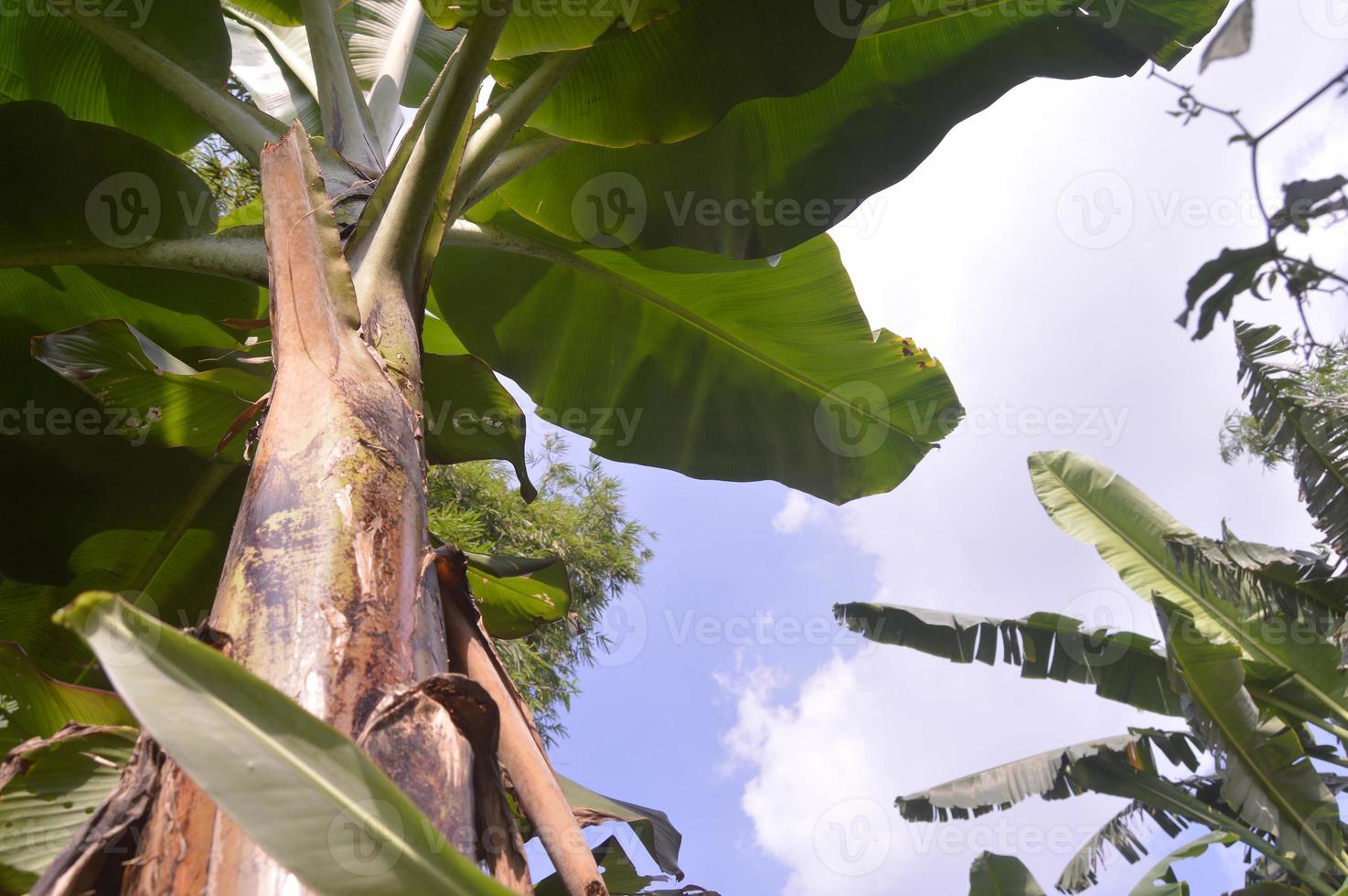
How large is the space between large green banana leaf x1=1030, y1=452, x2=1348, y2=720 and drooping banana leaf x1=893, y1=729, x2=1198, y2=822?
36.6 inches

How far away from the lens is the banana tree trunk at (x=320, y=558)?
645 mm

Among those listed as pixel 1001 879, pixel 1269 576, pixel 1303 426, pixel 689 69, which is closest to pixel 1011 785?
pixel 1001 879

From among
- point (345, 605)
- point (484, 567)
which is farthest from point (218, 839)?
point (484, 567)

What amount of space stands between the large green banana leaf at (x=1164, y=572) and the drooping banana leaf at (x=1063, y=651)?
0.41 meters

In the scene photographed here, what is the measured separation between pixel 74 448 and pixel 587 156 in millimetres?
1592

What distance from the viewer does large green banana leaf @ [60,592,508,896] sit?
0.38m

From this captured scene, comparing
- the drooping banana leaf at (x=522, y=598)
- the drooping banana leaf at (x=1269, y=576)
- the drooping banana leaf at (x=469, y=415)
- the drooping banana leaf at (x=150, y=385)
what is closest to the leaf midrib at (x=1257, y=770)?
the drooping banana leaf at (x=1269, y=576)

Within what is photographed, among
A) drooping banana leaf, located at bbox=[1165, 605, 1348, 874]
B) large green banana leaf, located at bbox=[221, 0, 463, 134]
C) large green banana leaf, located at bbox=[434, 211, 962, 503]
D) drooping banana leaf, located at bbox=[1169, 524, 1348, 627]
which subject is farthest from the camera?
drooping banana leaf, located at bbox=[1169, 524, 1348, 627]

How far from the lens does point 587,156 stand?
221cm

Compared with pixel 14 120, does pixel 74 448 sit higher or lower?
lower

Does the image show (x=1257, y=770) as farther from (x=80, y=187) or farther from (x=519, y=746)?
(x=80, y=187)

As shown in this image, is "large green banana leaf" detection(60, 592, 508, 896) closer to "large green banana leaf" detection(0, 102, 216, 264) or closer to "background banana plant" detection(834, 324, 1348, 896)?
"large green banana leaf" detection(0, 102, 216, 264)

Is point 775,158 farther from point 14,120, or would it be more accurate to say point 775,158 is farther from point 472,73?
point 14,120

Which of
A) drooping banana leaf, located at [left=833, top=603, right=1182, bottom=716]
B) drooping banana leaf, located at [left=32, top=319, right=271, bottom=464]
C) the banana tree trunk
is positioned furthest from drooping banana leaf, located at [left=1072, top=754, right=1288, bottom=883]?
the banana tree trunk
